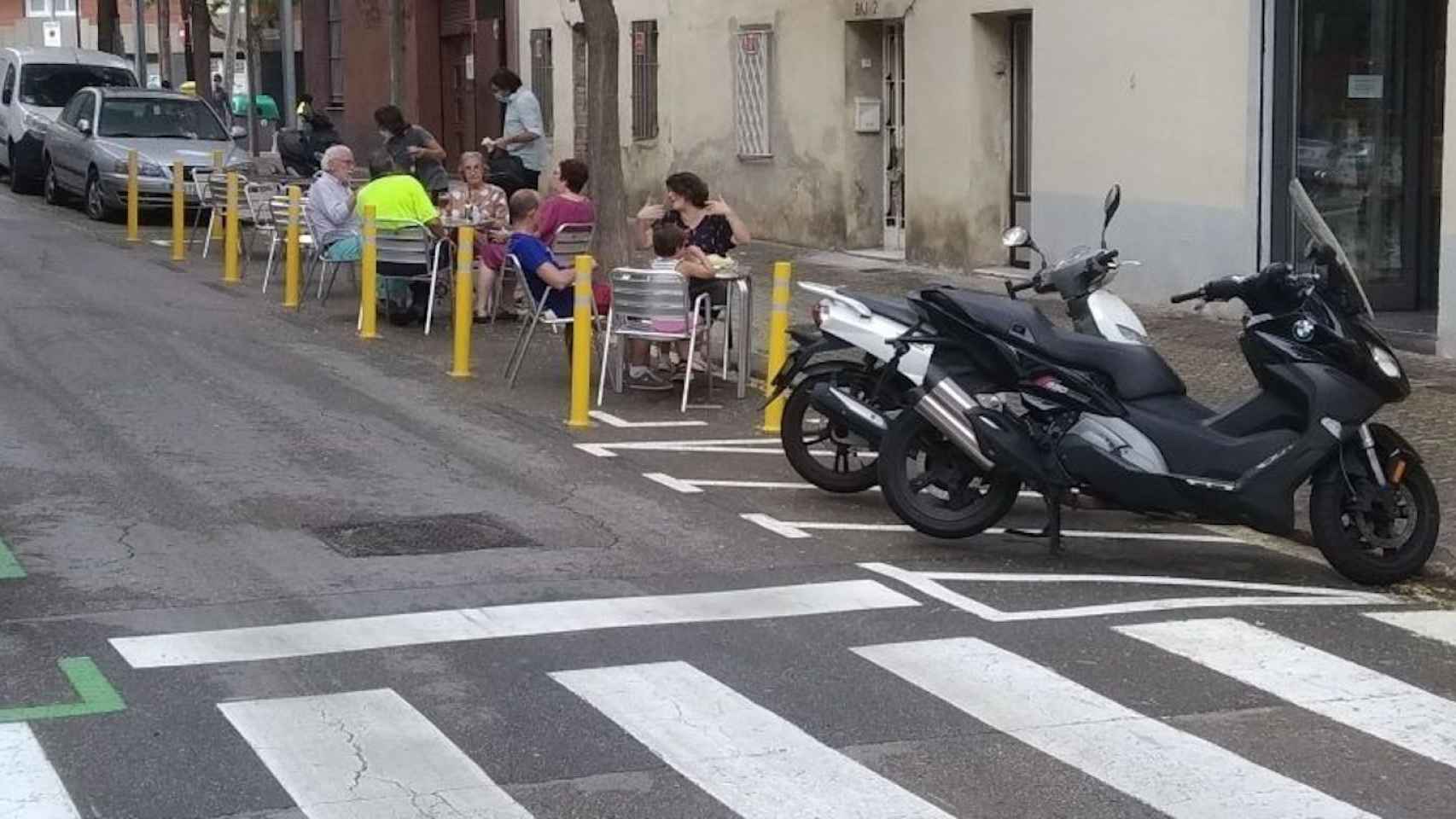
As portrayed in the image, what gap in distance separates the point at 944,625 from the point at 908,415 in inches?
64.5

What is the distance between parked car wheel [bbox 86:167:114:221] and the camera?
82.1 ft

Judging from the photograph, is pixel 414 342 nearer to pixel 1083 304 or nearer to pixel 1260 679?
pixel 1083 304

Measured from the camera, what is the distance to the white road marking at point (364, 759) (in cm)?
576

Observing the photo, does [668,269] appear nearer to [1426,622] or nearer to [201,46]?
[1426,622]

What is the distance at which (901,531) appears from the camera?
9.66 m

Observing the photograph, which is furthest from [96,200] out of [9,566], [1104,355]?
[1104,355]

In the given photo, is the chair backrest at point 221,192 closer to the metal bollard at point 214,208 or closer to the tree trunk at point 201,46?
the metal bollard at point 214,208

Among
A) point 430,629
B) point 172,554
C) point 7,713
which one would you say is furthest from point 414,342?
point 7,713

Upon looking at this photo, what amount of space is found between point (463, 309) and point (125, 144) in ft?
40.7

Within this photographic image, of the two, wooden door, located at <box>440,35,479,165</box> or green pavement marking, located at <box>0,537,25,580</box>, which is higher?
wooden door, located at <box>440,35,479,165</box>

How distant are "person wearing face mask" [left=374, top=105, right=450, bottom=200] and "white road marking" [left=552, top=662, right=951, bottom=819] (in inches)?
Result: 519

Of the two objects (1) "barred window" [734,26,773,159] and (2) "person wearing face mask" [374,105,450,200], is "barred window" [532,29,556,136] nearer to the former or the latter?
(1) "barred window" [734,26,773,159]

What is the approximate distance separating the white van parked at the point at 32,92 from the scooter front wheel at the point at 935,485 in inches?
834

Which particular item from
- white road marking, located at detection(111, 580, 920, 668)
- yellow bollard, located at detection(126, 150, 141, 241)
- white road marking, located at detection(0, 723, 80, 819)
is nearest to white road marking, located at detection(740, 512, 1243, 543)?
white road marking, located at detection(111, 580, 920, 668)
